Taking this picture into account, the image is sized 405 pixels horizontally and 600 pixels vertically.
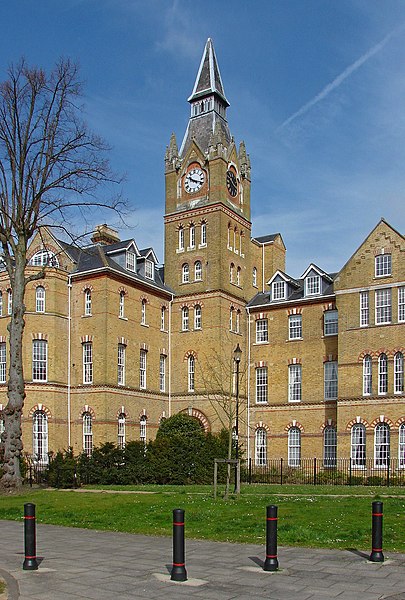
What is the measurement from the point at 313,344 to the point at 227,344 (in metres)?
5.49

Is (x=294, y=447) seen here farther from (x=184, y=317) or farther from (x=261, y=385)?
(x=184, y=317)

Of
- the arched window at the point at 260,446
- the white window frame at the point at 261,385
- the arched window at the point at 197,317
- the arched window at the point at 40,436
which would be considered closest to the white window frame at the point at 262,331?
the white window frame at the point at 261,385

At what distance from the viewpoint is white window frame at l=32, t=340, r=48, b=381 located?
39812 mm

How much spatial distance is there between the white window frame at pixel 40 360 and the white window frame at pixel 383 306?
19.2m

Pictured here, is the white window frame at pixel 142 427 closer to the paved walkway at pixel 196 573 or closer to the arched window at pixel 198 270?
the arched window at pixel 198 270

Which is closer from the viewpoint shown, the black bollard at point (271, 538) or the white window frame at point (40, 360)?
the black bollard at point (271, 538)

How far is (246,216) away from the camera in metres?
49.1

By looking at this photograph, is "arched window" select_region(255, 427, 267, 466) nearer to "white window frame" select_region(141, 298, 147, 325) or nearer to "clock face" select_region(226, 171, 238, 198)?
"white window frame" select_region(141, 298, 147, 325)

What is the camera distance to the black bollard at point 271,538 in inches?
406

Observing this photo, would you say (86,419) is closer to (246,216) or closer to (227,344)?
(227,344)

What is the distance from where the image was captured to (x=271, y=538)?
34.2ft

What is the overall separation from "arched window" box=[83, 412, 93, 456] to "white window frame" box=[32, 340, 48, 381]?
323cm

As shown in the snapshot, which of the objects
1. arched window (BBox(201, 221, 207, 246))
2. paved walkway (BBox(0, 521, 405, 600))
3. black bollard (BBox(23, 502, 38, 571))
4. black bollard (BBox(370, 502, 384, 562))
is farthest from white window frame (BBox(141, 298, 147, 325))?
black bollard (BBox(370, 502, 384, 562))

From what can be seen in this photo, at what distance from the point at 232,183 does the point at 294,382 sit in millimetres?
14280
